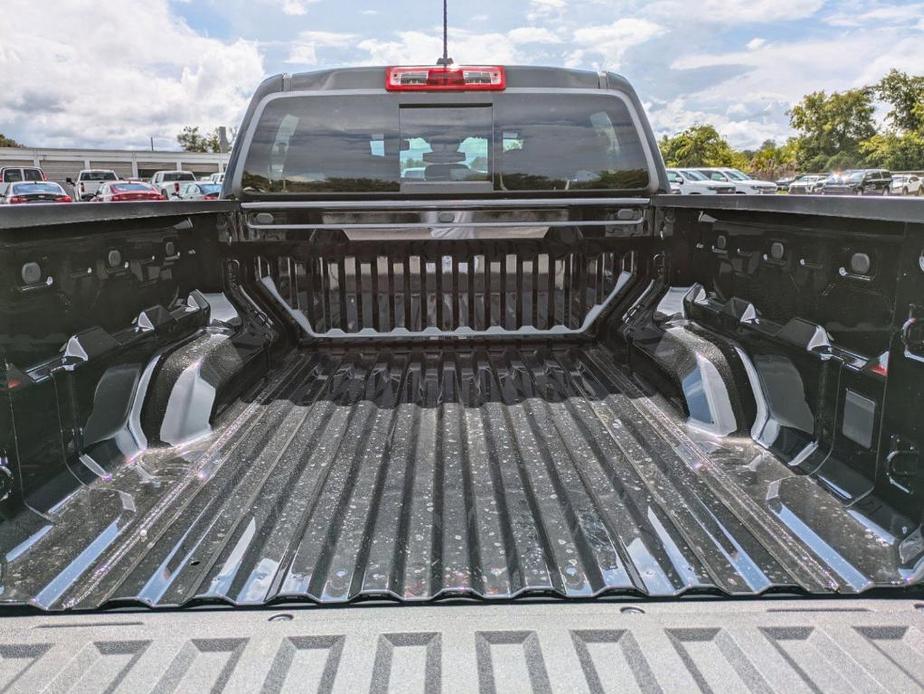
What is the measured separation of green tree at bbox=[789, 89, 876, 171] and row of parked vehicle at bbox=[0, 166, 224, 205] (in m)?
61.8

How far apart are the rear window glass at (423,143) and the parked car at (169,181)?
3468 cm

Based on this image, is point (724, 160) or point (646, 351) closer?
point (646, 351)

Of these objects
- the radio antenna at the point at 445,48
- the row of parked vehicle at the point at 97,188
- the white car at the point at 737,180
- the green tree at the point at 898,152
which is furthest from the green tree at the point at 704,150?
the radio antenna at the point at 445,48

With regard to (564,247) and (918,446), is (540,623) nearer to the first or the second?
(918,446)

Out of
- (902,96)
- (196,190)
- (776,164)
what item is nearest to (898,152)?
(902,96)

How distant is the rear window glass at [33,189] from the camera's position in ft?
83.0

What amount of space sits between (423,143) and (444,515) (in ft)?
6.07

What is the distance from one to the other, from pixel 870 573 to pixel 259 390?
95.7 inches

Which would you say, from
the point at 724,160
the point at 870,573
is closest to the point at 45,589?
the point at 870,573

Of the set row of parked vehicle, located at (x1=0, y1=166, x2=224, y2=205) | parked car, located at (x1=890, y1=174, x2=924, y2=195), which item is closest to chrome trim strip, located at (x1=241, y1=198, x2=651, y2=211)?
row of parked vehicle, located at (x1=0, y1=166, x2=224, y2=205)

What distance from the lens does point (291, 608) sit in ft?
5.40

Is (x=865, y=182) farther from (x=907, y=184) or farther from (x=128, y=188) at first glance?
(x=128, y=188)

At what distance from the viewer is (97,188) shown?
33.3 meters

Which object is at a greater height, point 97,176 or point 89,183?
point 97,176
